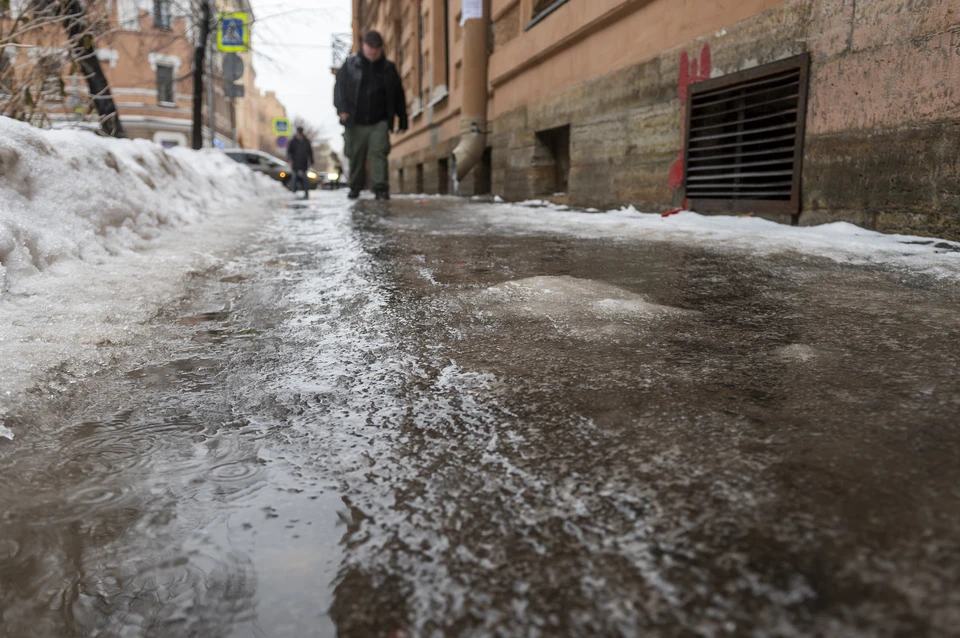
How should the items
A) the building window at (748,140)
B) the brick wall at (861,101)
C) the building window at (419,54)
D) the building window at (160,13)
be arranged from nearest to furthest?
the brick wall at (861,101) < the building window at (748,140) < the building window at (160,13) < the building window at (419,54)

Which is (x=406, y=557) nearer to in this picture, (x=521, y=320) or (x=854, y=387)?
(x=854, y=387)

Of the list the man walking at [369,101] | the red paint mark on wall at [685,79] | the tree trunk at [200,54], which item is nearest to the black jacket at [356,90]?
the man walking at [369,101]

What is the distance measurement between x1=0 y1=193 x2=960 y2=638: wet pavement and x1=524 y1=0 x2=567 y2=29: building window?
7080 millimetres

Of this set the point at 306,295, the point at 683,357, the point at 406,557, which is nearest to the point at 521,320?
the point at 683,357

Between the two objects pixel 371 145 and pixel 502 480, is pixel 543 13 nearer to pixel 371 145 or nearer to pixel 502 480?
pixel 371 145

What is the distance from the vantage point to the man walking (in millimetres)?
8961

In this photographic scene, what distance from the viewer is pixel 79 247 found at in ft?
10.4

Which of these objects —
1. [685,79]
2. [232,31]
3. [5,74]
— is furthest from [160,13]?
[685,79]

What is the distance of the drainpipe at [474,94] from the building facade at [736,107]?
0.29 metres

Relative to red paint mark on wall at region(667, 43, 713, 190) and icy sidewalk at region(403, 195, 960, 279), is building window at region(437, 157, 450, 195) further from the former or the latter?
red paint mark on wall at region(667, 43, 713, 190)

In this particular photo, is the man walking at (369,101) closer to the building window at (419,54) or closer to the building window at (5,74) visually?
the building window at (5,74)

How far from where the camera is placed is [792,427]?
1.30 metres

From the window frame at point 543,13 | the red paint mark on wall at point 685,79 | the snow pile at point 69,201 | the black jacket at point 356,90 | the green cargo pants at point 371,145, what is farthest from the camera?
the green cargo pants at point 371,145

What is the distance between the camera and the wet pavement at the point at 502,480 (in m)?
0.84
